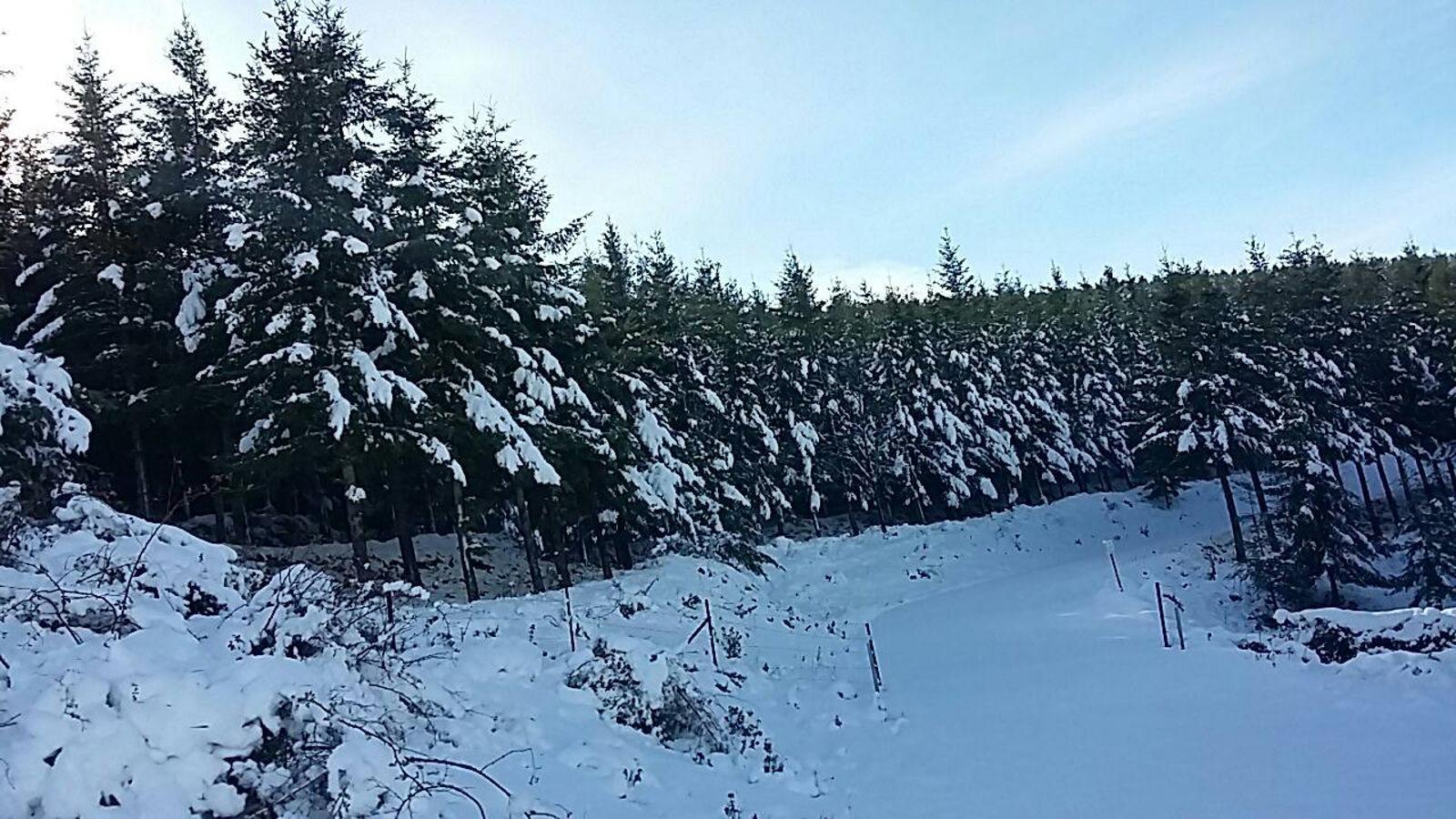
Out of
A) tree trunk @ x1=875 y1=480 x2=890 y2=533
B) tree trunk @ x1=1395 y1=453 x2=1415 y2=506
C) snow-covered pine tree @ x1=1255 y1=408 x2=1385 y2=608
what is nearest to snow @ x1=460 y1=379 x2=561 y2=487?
snow-covered pine tree @ x1=1255 y1=408 x2=1385 y2=608

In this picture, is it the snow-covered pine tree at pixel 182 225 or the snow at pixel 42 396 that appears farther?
the snow-covered pine tree at pixel 182 225

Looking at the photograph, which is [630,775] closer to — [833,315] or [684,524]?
[684,524]

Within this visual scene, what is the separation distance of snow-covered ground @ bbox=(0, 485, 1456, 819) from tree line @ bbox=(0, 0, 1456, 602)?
8.29 feet

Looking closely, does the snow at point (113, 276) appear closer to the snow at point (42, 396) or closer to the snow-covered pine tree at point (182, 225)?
the snow-covered pine tree at point (182, 225)

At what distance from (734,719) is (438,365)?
978cm

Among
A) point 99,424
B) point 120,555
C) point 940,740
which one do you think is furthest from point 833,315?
point 120,555

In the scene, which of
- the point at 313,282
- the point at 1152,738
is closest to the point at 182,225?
the point at 313,282

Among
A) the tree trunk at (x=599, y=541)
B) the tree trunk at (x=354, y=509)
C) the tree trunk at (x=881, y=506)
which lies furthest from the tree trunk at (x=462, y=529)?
the tree trunk at (x=881, y=506)

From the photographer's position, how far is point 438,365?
17.2 metres

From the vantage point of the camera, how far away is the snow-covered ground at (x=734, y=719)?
16.3 ft

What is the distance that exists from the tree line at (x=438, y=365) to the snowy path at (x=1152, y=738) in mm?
8122

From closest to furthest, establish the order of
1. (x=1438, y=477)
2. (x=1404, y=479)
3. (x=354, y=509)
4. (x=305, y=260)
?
(x=305, y=260)
(x=354, y=509)
(x=1404, y=479)
(x=1438, y=477)

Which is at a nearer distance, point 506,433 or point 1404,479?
point 506,433

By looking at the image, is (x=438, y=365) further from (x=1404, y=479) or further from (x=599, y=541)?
(x=1404, y=479)
